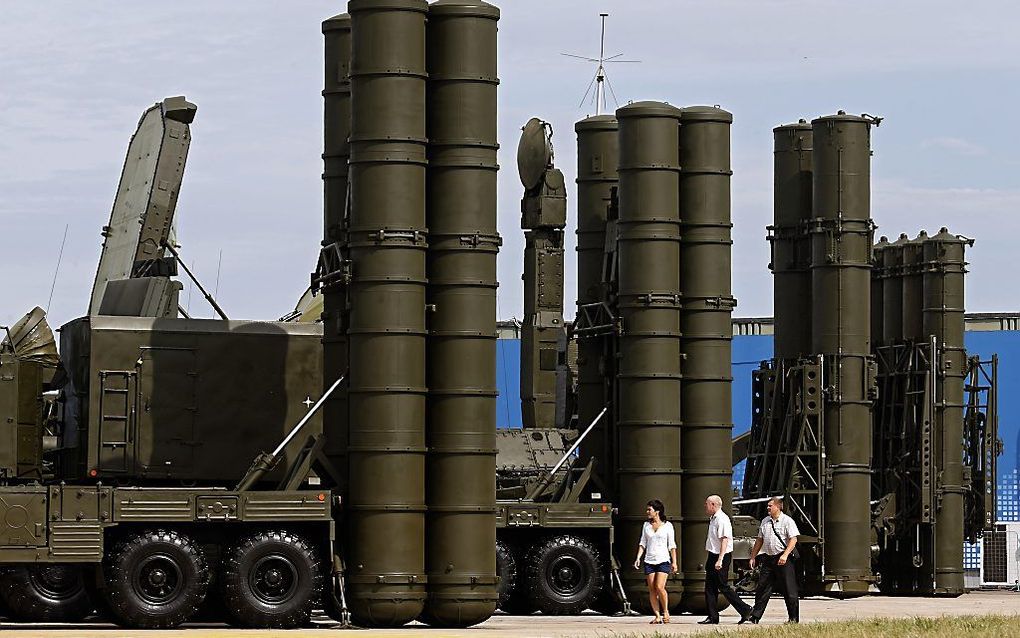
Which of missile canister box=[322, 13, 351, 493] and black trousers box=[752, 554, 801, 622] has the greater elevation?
missile canister box=[322, 13, 351, 493]

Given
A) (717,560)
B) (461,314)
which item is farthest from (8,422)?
(717,560)

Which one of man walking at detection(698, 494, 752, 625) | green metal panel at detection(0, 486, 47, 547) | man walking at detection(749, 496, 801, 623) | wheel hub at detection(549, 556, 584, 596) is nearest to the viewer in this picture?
green metal panel at detection(0, 486, 47, 547)

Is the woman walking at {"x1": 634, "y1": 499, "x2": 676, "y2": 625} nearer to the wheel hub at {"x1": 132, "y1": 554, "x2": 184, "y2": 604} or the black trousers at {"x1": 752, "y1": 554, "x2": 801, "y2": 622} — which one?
the black trousers at {"x1": 752, "y1": 554, "x2": 801, "y2": 622}

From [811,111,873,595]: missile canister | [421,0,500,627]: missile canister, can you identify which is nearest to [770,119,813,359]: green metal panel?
[811,111,873,595]: missile canister

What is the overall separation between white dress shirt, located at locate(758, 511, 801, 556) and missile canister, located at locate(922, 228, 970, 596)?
16.1 metres

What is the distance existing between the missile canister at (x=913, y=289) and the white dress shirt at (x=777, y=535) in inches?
669

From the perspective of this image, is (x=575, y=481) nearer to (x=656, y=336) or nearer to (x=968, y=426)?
(x=656, y=336)

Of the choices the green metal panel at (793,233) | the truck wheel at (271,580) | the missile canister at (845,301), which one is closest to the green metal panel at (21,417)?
the truck wheel at (271,580)

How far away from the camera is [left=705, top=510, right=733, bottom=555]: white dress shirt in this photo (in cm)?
2527

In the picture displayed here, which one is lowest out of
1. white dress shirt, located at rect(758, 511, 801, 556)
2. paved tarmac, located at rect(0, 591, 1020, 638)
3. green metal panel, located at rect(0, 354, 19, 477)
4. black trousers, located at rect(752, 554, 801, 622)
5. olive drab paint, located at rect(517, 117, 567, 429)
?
paved tarmac, located at rect(0, 591, 1020, 638)

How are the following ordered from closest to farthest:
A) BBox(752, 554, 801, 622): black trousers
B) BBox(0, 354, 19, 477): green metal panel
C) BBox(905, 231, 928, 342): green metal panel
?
BBox(752, 554, 801, 622): black trousers → BBox(0, 354, 19, 477): green metal panel → BBox(905, 231, 928, 342): green metal panel

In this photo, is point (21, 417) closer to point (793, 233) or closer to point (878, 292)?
point (793, 233)

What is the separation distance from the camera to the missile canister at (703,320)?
96.0 feet

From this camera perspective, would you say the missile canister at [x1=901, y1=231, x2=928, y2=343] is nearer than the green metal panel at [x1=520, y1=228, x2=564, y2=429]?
No
